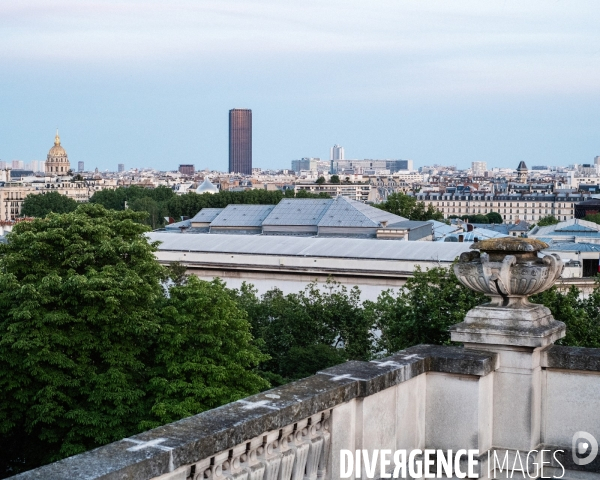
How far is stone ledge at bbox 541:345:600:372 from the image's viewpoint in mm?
7742

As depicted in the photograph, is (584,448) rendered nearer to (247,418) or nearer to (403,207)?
(247,418)

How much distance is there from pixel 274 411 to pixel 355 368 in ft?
4.45

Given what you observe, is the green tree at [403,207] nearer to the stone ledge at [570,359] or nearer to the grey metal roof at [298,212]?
the grey metal roof at [298,212]

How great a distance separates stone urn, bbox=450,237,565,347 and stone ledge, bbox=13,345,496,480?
7.4 inches

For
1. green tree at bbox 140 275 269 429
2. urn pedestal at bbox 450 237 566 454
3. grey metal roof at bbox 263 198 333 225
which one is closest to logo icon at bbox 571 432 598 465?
urn pedestal at bbox 450 237 566 454

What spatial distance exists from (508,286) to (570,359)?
2.62 feet

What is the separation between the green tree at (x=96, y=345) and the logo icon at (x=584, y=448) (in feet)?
52.2

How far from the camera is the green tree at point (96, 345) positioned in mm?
23422

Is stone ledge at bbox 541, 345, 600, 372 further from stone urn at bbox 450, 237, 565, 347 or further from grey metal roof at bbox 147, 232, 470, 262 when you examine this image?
grey metal roof at bbox 147, 232, 470, 262

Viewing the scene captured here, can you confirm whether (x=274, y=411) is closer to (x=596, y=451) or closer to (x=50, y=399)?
(x=596, y=451)

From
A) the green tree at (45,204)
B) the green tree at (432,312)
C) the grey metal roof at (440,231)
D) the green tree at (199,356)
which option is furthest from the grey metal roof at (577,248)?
the green tree at (45,204)

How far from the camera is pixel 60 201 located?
178250mm

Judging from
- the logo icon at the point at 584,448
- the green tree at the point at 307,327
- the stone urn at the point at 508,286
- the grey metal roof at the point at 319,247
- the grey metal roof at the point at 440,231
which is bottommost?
the green tree at the point at 307,327

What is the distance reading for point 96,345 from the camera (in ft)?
81.1
